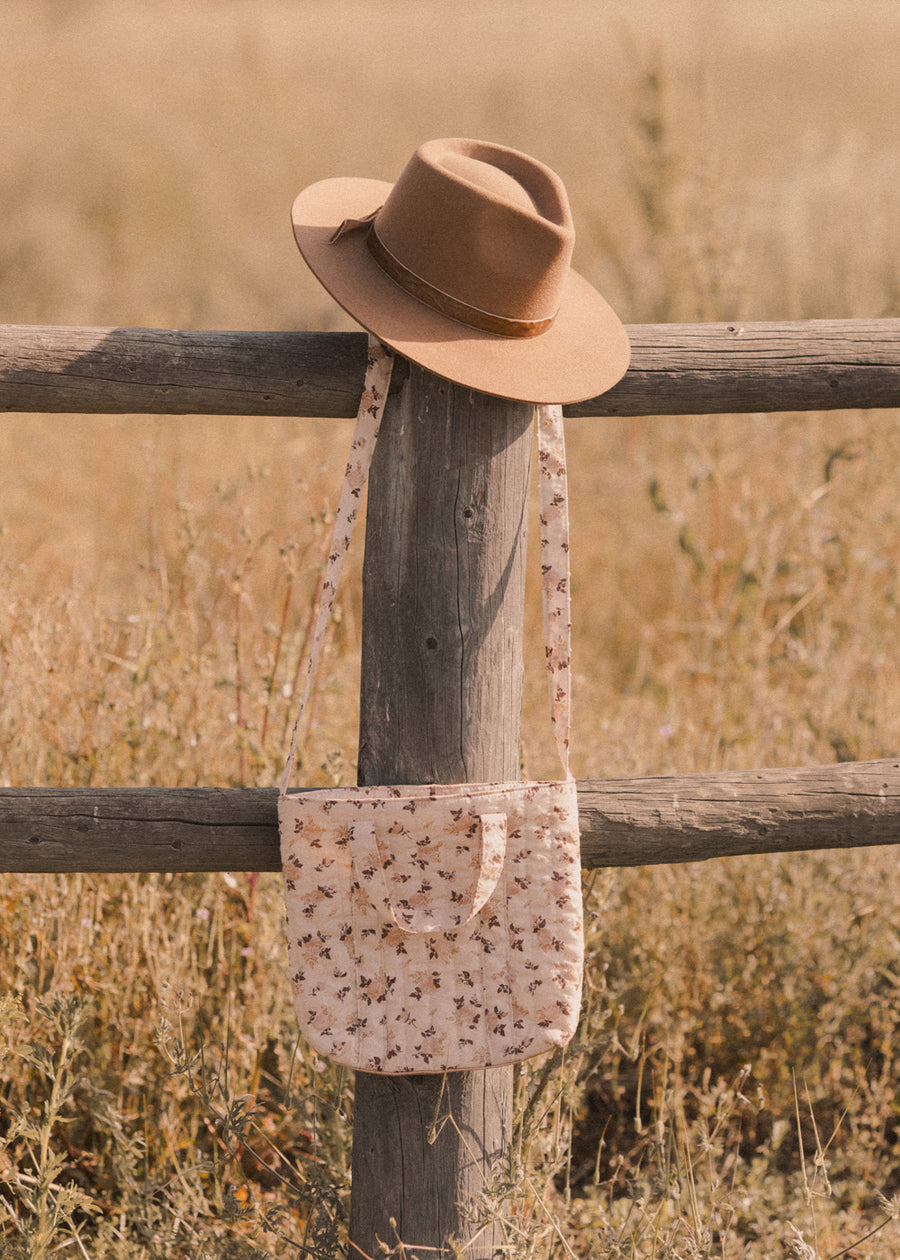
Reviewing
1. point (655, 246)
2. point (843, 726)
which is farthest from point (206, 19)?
point (843, 726)


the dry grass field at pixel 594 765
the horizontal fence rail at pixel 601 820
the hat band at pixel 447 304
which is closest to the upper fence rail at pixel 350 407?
the horizontal fence rail at pixel 601 820

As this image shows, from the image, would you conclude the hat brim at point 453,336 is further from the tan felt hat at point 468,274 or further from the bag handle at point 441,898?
the bag handle at point 441,898

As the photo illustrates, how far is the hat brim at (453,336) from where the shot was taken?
53.5 inches

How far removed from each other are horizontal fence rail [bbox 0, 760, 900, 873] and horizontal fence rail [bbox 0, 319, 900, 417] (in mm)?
548

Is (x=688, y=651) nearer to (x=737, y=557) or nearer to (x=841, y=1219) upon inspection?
(x=737, y=557)

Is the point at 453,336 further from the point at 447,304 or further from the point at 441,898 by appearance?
the point at 441,898

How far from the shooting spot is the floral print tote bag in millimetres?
1417

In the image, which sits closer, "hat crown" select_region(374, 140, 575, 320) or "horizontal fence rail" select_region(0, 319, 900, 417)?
"hat crown" select_region(374, 140, 575, 320)

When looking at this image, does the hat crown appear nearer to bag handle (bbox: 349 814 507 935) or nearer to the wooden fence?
the wooden fence

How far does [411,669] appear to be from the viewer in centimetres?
148

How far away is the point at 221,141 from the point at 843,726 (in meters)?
13.7

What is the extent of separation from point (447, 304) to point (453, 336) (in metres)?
0.05

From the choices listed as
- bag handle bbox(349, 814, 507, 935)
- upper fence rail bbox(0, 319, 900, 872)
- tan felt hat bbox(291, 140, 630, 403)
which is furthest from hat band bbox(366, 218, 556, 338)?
bag handle bbox(349, 814, 507, 935)

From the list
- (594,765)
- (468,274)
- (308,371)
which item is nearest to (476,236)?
(468,274)
